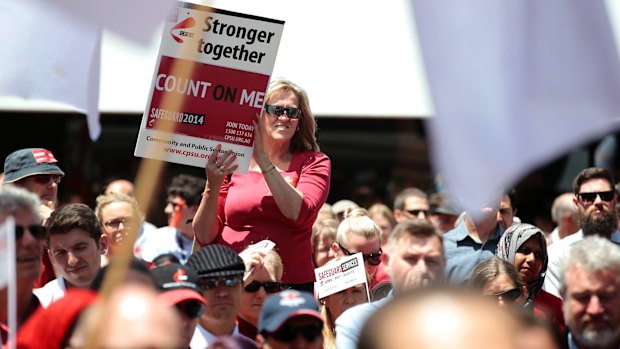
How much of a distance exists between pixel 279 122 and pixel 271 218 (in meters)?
0.52

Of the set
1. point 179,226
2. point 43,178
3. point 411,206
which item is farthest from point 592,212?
point 43,178

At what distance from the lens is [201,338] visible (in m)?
5.23

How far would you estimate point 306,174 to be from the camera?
6.25 m

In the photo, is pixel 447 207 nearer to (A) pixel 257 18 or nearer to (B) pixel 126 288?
(A) pixel 257 18

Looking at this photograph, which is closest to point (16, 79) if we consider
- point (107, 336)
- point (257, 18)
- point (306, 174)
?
point (257, 18)

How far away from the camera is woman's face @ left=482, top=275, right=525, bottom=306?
19.2 ft

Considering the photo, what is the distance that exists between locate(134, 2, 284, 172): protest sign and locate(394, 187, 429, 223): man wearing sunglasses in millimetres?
4166

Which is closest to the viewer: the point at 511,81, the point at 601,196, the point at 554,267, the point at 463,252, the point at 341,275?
the point at 511,81

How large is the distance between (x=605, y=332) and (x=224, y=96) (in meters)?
2.22

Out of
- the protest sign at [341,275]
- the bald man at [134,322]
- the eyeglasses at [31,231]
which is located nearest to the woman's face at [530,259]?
the protest sign at [341,275]

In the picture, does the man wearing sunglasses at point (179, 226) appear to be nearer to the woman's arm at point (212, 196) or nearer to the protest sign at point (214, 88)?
the woman's arm at point (212, 196)

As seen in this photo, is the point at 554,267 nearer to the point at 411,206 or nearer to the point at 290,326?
the point at 411,206

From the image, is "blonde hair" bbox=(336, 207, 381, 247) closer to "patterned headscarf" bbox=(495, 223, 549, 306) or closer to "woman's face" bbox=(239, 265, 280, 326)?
"patterned headscarf" bbox=(495, 223, 549, 306)

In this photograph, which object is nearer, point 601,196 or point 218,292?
point 218,292
